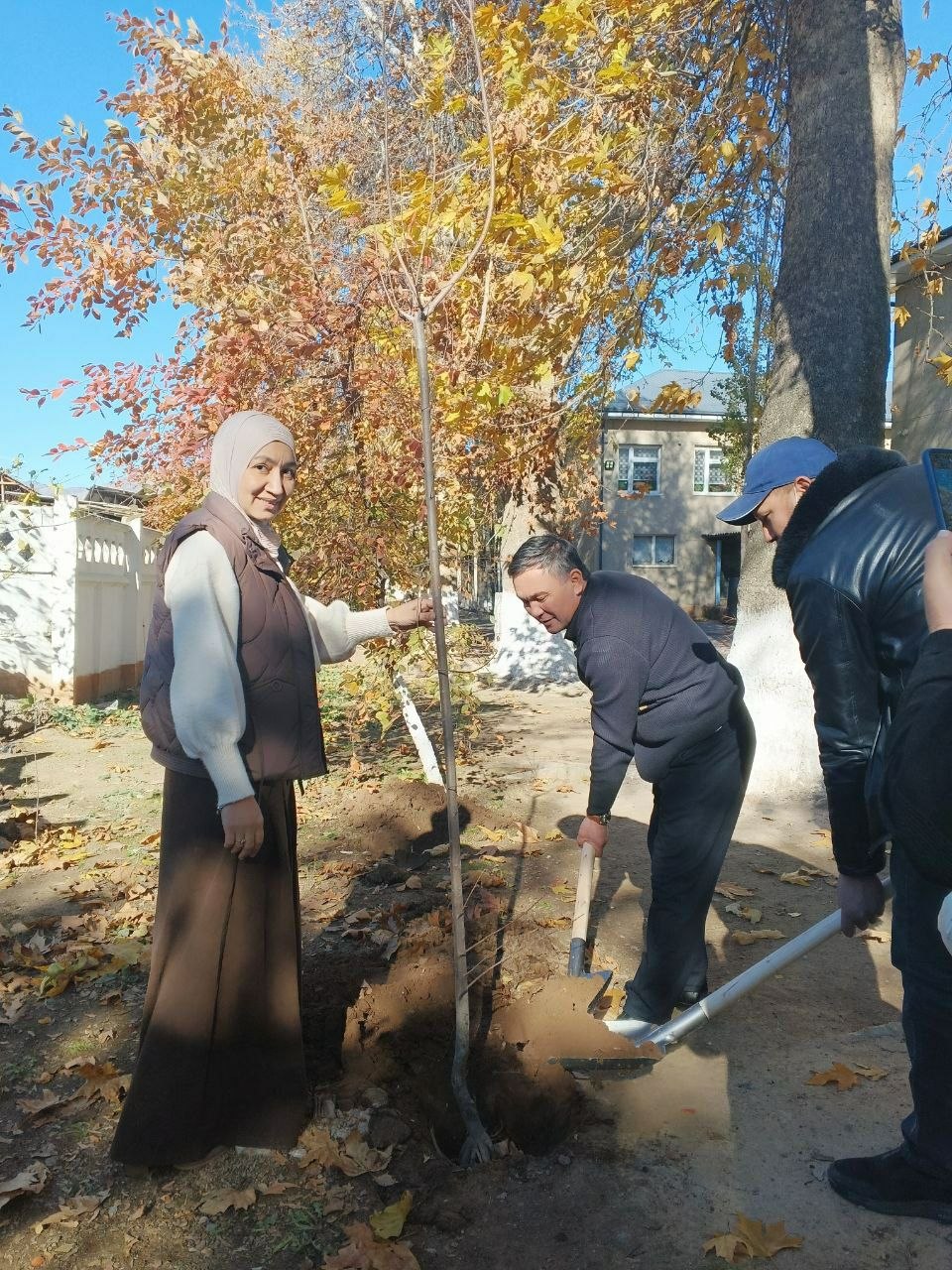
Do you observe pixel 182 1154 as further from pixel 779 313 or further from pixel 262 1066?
pixel 779 313

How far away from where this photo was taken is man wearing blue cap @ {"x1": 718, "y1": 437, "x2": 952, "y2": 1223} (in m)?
2.23

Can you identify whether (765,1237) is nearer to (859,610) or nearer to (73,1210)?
(859,610)

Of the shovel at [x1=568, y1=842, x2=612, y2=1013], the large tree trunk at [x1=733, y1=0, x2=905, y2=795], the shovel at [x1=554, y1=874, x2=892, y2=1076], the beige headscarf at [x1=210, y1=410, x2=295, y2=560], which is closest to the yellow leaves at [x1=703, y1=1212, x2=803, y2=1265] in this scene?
the shovel at [x1=554, y1=874, x2=892, y2=1076]

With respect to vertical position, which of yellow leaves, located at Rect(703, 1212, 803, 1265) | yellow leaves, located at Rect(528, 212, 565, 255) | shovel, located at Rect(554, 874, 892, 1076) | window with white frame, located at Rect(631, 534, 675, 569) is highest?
yellow leaves, located at Rect(528, 212, 565, 255)

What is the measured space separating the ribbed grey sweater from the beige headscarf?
118 centimetres

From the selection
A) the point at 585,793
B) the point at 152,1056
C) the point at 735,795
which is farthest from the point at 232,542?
the point at 585,793

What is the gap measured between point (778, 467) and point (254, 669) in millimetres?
1557

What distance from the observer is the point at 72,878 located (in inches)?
212

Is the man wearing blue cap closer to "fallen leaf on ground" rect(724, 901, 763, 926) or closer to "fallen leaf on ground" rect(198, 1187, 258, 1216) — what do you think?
"fallen leaf on ground" rect(198, 1187, 258, 1216)

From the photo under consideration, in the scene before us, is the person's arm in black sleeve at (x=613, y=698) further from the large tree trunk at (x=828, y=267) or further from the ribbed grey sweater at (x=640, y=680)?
the large tree trunk at (x=828, y=267)

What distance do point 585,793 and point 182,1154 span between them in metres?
4.68

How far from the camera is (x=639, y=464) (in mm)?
31812

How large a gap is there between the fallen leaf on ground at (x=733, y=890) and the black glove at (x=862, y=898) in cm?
235

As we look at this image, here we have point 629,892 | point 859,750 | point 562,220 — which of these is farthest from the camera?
point 562,220
